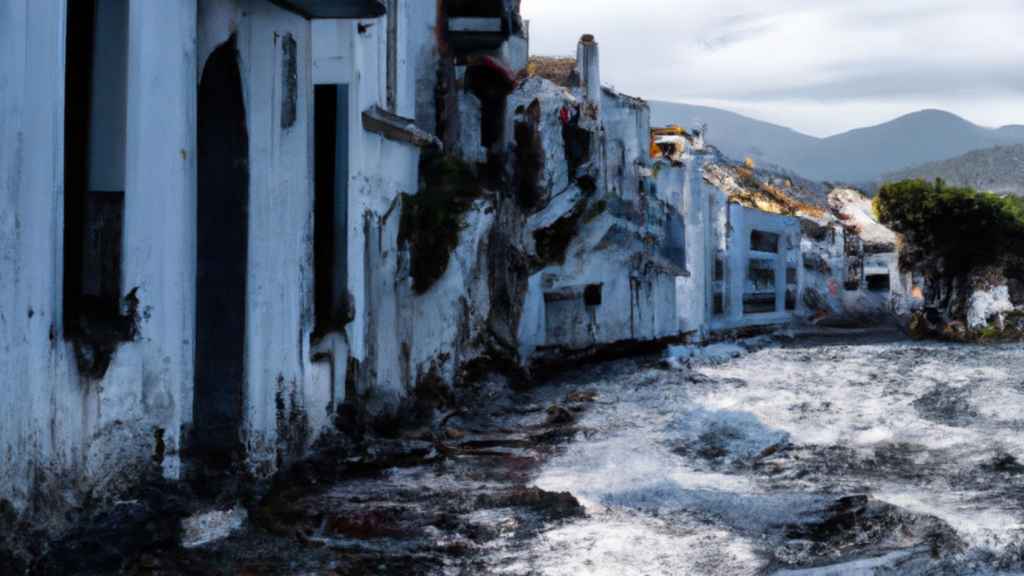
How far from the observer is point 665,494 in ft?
26.5

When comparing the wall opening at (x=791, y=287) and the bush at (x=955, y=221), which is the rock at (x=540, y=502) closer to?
the wall opening at (x=791, y=287)

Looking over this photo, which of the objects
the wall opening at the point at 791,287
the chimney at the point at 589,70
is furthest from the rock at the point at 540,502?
the wall opening at the point at 791,287

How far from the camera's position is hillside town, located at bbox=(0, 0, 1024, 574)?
4.98 m

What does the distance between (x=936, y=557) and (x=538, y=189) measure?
40.6 ft

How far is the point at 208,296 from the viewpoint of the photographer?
754 centimetres

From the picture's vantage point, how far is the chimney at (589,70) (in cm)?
2131

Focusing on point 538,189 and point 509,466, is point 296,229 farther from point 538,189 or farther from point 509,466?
point 538,189

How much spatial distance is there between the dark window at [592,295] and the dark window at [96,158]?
1446cm

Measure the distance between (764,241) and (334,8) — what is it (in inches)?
1015

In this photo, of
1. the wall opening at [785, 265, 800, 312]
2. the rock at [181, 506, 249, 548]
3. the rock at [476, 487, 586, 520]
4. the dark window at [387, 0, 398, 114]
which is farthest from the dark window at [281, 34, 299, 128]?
the wall opening at [785, 265, 800, 312]

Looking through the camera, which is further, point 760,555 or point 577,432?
point 577,432

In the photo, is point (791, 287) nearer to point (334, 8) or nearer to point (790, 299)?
point (790, 299)

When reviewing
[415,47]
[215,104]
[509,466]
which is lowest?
[509,466]

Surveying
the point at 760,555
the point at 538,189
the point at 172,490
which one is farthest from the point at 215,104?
the point at 538,189
